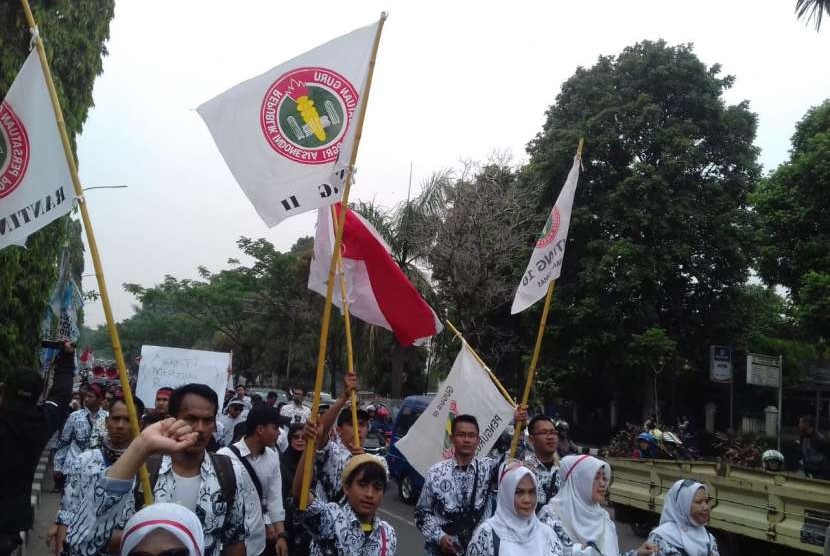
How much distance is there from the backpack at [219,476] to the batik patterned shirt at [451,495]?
6.04 feet

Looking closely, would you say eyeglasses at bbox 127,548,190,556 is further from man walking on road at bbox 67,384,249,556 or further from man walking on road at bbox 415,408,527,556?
man walking on road at bbox 415,408,527,556

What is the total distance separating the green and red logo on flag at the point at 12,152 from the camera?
4.80 m

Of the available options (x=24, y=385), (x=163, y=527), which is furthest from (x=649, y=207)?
(x=163, y=527)

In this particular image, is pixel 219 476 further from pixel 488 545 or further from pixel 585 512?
pixel 585 512

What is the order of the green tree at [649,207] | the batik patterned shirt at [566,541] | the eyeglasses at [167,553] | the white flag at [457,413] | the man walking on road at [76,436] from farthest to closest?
the green tree at [649,207] → the white flag at [457,413] → the man walking on road at [76,436] → the batik patterned shirt at [566,541] → the eyeglasses at [167,553]

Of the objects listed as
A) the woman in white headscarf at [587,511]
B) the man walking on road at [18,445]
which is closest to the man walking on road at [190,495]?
the man walking on road at [18,445]

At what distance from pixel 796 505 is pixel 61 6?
14.0 meters

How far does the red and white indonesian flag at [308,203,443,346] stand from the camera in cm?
685

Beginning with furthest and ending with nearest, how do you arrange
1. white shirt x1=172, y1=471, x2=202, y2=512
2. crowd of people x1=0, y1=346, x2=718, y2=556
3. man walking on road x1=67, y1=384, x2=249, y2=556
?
white shirt x1=172, y1=471, x2=202, y2=512 → man walking on road x1=67, y1=384, x2=249, y2=556 → crowd of people x1=0, y1=346, x2=718, y2=556

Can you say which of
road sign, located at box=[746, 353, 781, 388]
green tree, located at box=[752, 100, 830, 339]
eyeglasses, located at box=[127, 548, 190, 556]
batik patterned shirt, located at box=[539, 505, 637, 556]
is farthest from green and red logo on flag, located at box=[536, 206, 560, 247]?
green tree, located at box=[752, 100, 830, 339]

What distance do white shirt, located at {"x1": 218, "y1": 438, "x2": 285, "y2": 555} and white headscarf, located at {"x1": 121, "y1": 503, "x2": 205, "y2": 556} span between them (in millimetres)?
2631

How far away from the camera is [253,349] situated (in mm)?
47688

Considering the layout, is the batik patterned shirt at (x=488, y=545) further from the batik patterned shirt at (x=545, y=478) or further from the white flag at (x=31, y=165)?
the white flag at (x=31, y=165)

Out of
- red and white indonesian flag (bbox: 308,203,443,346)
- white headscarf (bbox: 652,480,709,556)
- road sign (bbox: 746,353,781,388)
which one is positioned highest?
road sign (bbox: 746,353,781,388)
